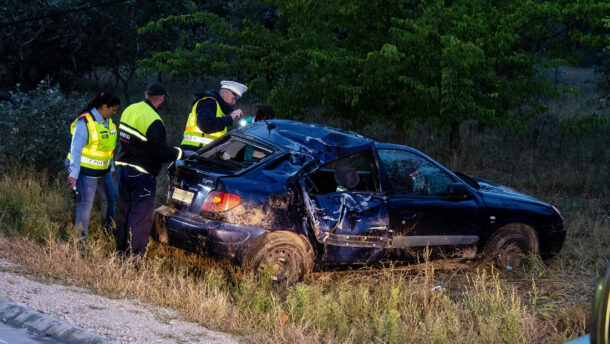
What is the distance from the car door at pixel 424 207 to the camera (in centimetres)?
753

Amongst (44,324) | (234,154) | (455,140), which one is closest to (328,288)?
(234,154)

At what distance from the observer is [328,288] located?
7.36 meters

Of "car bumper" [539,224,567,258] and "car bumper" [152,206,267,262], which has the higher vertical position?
"car bumper" [152,206,267,262]

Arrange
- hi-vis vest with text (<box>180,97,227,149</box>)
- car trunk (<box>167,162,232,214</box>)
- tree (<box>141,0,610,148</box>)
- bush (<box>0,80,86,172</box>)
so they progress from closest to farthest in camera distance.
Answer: car trunk (<box>167,162,232,214</box>), hi-vis vest with text (<box>180,97,227,149</box>), tree (<box>141,0,610,148</box>), bush (<box>0,80,86,172</box>)

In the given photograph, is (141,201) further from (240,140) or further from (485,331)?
(485,331)

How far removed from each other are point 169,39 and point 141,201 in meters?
22.0

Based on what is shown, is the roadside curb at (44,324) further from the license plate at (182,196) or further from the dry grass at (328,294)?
the license plate at (182,196)

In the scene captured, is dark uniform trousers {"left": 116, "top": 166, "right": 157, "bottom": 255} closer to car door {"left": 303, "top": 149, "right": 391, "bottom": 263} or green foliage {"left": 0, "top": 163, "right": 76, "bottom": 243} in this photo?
green foliage {"left": 0, "top": 163, "right": 76, "bottom": 243}

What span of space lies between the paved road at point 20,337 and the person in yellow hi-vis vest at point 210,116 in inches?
139

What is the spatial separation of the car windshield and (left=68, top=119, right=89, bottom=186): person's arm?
4.22 feet

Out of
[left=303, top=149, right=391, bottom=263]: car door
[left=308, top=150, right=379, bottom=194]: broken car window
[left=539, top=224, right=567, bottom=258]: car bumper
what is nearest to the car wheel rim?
[left=539, top=224, right=567, bottom=258]: car bumper

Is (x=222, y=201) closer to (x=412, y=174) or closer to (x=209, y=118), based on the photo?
(x=209, y=118)

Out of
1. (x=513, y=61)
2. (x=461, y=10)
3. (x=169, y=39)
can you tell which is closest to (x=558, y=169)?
(x=513, y=61)

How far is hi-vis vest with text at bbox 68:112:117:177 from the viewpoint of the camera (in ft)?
26.3
